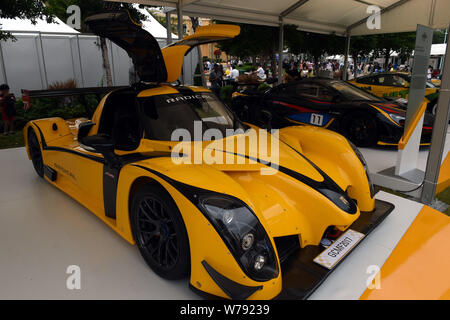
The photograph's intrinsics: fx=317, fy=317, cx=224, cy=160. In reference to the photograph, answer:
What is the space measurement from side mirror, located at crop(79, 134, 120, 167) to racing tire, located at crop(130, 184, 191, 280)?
463mm

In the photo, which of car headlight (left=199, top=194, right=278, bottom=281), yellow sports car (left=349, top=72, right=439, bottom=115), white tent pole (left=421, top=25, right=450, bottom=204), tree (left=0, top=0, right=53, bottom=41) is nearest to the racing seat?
car headlight (left=199, top=194, right=278, bottom=281)

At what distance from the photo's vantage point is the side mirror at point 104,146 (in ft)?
7.79

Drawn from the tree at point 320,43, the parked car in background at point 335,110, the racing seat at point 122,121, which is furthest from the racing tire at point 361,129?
the tree at point 320,43

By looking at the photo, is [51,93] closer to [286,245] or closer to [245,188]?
[245,188]

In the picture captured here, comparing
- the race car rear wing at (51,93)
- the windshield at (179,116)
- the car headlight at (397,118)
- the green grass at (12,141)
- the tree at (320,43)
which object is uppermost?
the tree at (320,43)

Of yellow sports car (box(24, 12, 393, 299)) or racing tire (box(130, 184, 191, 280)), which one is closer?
yellow sports car (box(24, 12, 393, 299))

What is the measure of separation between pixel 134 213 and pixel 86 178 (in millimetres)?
981

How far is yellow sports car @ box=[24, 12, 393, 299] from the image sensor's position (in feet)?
5.77

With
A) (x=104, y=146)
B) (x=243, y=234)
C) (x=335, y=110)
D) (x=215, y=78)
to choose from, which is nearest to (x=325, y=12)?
(x=215, y=78)

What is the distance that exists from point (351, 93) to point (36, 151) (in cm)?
553

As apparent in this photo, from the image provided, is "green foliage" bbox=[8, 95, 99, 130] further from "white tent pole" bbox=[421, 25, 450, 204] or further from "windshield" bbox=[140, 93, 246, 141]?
"white tent pole" bbox=[421, 25, 450, 204]

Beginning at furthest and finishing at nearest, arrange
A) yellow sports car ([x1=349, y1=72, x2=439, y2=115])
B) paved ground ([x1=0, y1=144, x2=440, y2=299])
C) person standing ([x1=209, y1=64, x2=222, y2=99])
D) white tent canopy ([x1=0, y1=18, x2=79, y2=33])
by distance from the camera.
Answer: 1. person standing ([x1=209, y1=64, x2=222, y2=99])
2. white tent canopy ([x1=0, y1=18, x2=79, y2=33])
3. yellow sports car ([x1=349, y1=72, x2=439, y2=115])
4. paved ground ([x1=0, y1=144, x2=440, y2=299])

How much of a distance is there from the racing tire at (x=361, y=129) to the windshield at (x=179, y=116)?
3774 mm

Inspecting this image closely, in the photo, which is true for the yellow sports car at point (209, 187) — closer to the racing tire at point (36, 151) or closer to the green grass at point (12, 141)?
the racing tire at point (36, 151)
